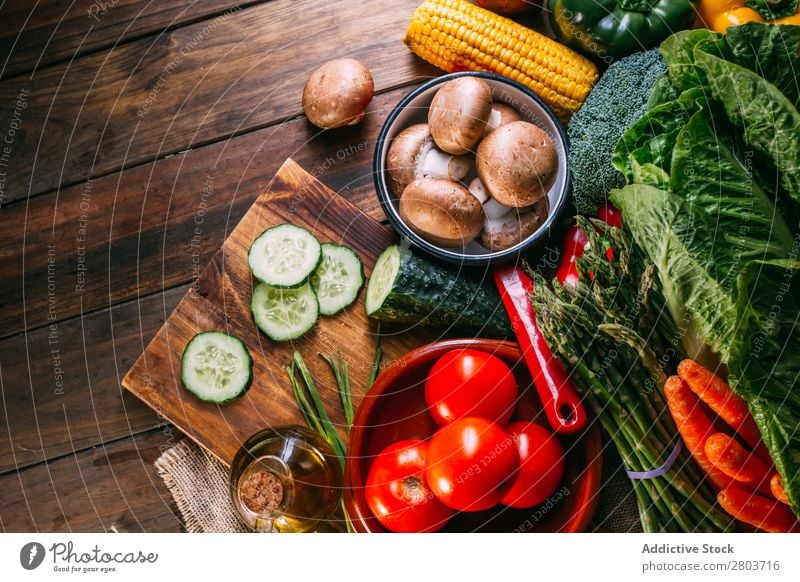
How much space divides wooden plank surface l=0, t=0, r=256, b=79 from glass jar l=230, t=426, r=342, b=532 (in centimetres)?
113

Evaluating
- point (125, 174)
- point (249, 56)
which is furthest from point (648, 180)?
point (125, 174)

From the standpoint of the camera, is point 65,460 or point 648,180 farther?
point 65,460

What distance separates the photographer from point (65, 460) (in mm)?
1871

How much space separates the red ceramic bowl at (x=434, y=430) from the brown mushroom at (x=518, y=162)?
13.9 inches

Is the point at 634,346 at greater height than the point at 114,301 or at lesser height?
greater

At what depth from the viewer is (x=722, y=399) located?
1429mm

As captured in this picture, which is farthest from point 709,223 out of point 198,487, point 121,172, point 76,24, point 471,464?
point 76,24

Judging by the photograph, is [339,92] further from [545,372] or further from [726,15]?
[726,15]

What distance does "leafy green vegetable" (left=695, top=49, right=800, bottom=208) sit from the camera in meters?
1.32

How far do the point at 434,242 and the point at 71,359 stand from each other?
3.30ft

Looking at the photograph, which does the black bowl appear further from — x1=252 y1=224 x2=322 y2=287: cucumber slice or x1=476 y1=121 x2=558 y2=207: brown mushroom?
x1=252 y1=224 x2=322 y2=287: cucumber slice

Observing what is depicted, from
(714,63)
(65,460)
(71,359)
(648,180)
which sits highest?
(714,63)

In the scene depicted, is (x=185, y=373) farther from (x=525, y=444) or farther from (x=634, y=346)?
(x=634, y=346)
